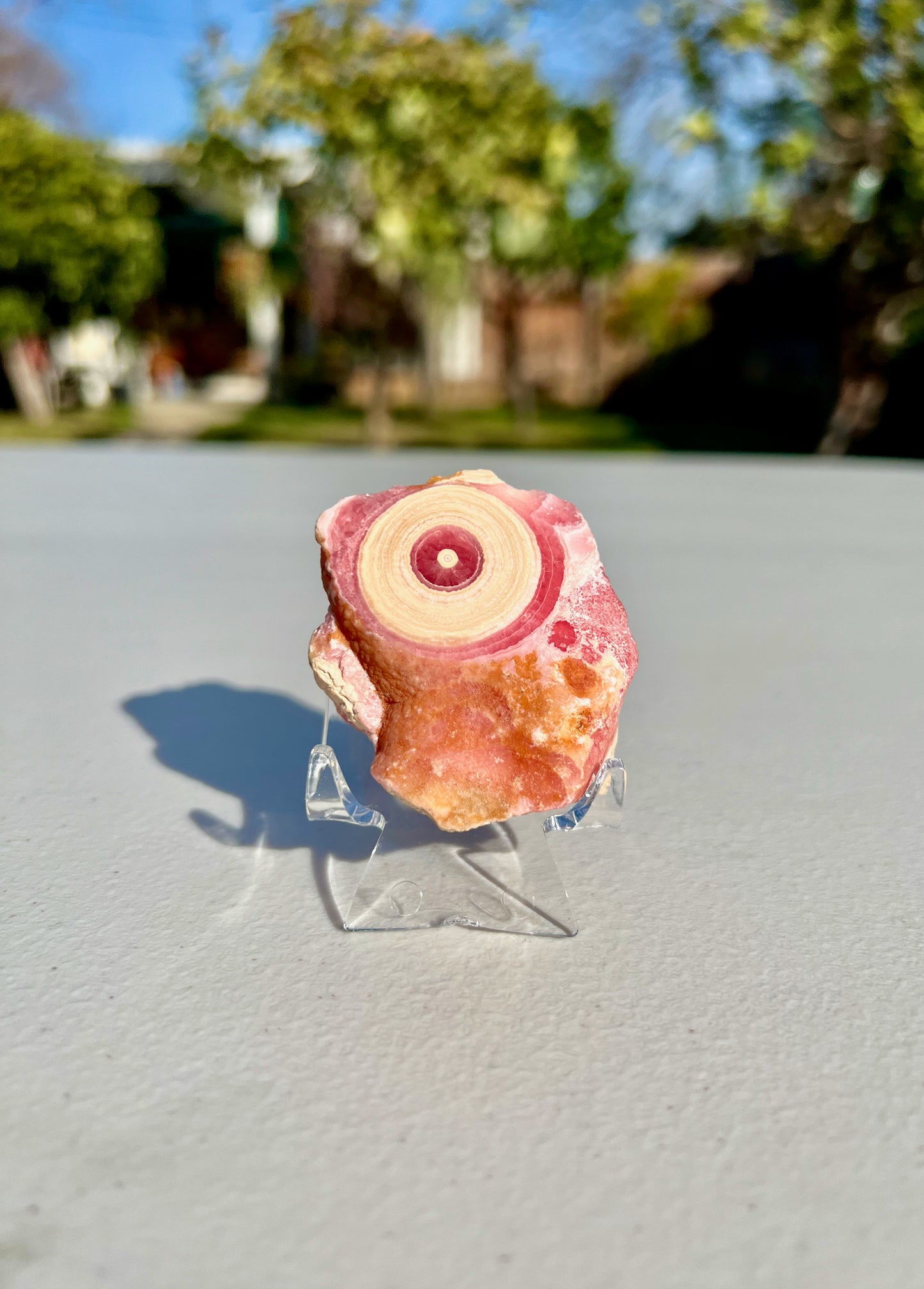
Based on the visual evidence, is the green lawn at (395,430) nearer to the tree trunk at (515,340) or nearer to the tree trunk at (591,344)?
the tree trunk at (515,340)

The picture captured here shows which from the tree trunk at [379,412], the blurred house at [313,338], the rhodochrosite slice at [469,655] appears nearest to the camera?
the rhodochrosite slice at [469,655]

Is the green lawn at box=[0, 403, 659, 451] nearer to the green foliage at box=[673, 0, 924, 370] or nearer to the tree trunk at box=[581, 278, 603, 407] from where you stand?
the tree trunk at box=[581, 278, 603, 407]

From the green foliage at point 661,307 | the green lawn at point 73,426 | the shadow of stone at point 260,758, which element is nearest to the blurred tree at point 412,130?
the green lawn at point 73,426

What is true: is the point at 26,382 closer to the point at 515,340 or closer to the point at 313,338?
the point at 313,338

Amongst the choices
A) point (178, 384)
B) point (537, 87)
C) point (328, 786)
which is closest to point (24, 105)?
point (178, 384)

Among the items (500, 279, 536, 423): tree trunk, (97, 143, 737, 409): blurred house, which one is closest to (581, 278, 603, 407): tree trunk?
(97, 143, 737, 409): blurred house

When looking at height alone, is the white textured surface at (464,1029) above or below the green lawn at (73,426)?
below

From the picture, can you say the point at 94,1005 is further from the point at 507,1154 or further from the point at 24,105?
the point at 24,105
